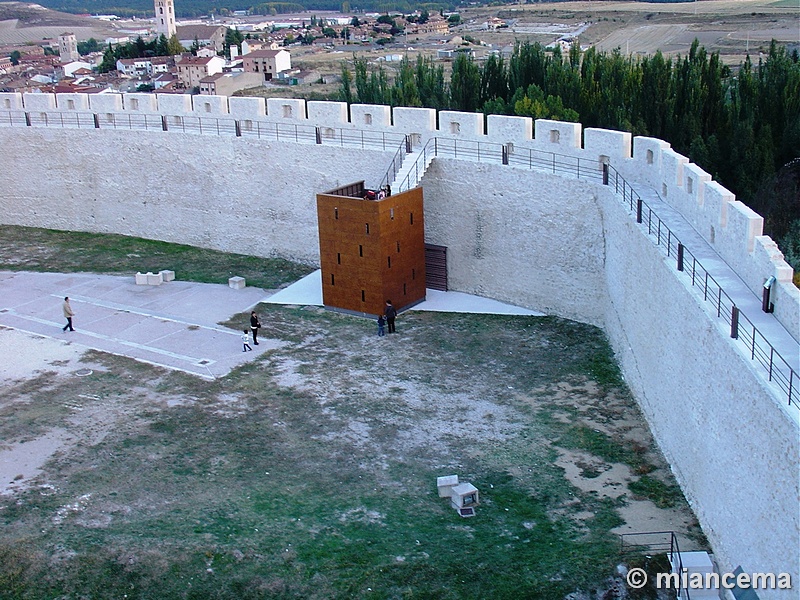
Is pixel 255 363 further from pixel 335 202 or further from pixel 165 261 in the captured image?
pixel 165 261

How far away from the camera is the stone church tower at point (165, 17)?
152 metres

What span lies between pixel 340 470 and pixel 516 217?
8.38m

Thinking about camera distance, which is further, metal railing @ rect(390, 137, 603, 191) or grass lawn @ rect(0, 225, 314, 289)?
grass lawn @ rect(0, 225, 314, 289)

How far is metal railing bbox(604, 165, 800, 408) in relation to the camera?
33.1 ft

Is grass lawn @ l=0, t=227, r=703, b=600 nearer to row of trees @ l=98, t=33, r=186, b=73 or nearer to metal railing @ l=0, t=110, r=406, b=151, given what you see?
metal railing @ l=0, t=110, r=406, b=151

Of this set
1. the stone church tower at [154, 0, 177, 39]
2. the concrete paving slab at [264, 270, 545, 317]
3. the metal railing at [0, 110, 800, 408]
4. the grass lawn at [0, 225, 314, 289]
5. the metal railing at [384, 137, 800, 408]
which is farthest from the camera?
the stone church tower at [154, 0, 177, 39]

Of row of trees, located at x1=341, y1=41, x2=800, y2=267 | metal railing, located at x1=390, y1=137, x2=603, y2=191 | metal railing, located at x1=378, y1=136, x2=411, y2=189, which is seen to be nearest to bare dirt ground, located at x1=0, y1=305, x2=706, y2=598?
metal railing, located at x1=390, y1=137, x2=603, y2=191

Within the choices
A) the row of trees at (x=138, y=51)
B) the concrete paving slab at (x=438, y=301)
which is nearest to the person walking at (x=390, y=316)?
the concrete paving slab at (x=438, y=301)

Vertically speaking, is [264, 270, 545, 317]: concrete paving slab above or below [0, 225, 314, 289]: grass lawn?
below

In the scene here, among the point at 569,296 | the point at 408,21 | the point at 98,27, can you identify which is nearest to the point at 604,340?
the point at 569,296

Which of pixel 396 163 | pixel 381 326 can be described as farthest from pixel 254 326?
pixel 396 163

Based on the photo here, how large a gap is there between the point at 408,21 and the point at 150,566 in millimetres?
151187

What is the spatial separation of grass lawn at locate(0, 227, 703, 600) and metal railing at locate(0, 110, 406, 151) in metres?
5.51

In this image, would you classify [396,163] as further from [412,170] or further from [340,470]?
[340,470]
